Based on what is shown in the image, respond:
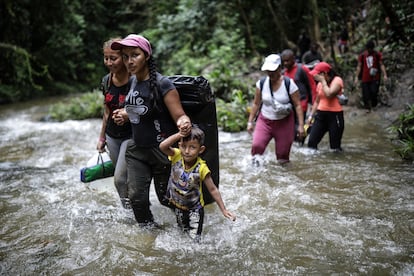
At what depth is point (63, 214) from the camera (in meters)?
4.82

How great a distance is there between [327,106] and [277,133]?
116 centimetres

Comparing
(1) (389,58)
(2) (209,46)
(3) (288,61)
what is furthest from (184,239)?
(2) (209,46)

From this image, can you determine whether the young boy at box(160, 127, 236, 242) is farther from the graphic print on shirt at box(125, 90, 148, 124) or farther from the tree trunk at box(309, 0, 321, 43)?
the tree trunk at box(309, 0, 321, 43)

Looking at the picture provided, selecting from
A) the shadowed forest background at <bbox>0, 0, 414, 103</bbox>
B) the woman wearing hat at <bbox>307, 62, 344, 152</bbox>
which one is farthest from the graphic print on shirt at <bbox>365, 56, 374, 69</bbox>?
the woman wearing hat at <bbox>307, 62, 344, 152</bbox>

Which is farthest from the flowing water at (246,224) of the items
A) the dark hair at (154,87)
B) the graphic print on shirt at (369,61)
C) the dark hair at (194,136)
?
the graphic print on shirt at (369,61)

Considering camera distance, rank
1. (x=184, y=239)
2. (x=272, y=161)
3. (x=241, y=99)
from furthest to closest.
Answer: (x=241, y=99), (x=272, y=161), (x=184, y=239)

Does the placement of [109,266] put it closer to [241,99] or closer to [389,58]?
[241,99]

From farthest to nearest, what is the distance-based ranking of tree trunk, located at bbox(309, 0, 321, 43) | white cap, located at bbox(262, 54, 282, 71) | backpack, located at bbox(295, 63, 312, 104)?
tree trunk, located at bbox(309, 0, 321, 43), backpack, located at bbox(295, 63, 312, 104), white cap, located at bbox(262, 54, 282, 71)

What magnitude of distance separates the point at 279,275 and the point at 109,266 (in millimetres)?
1494

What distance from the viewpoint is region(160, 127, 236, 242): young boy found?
11.6 ft

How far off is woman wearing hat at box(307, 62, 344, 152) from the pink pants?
35.4 inches

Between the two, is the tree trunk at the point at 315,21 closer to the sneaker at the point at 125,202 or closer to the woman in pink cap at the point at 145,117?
the sneaker at the point at 125,202

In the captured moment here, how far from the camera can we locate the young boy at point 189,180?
3.54 meters

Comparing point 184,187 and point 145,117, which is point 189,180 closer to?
point 184,187
